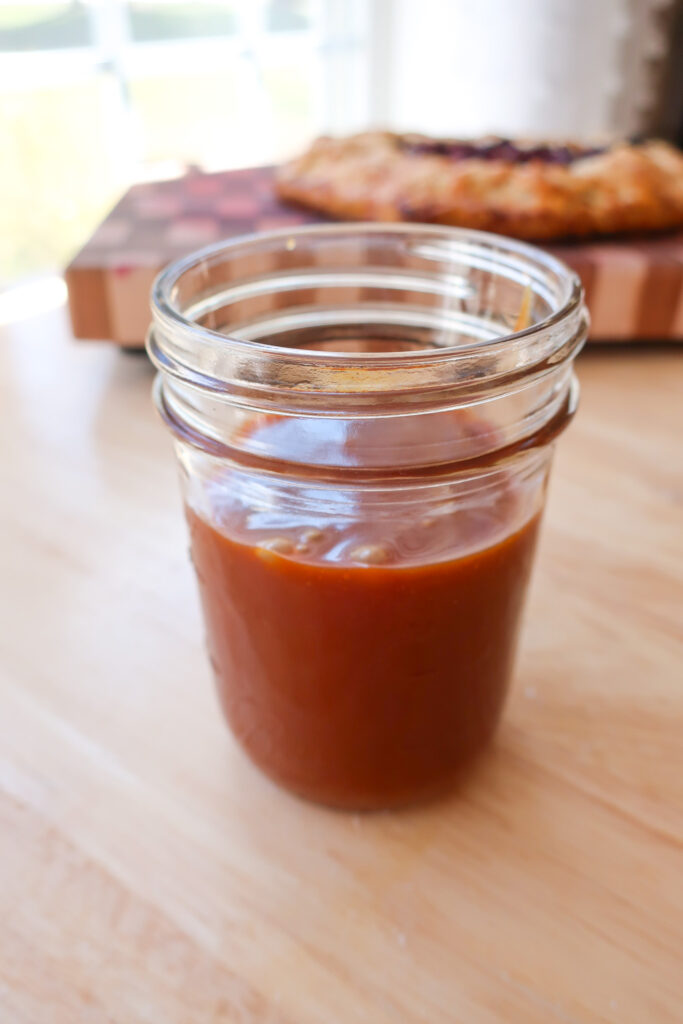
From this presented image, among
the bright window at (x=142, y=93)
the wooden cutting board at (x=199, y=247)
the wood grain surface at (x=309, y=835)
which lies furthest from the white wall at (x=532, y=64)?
the wood grain surface at (x=309, y=835)

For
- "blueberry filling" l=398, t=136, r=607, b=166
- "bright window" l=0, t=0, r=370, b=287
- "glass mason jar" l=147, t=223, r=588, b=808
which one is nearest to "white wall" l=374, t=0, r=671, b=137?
"bright window" l=0, t=0, r=370, b=287

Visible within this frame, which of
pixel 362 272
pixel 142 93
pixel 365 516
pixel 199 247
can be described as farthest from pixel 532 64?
pixel 365 516

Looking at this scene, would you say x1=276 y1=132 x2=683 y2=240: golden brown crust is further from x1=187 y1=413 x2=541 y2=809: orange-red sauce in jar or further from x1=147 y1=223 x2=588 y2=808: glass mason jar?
x1=187 y1=413 x2=541 y2=809: orange-red sauce in jar

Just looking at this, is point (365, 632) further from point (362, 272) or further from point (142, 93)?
point (142, 93)

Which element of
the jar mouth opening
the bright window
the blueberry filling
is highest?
the jar mouth opening

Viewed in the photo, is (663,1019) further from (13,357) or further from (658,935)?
(13,357)

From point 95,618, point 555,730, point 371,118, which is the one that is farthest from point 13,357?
point 371,118

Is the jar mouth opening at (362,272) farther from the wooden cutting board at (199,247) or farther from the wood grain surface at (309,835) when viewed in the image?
the wooden cutting board at (199,247)
